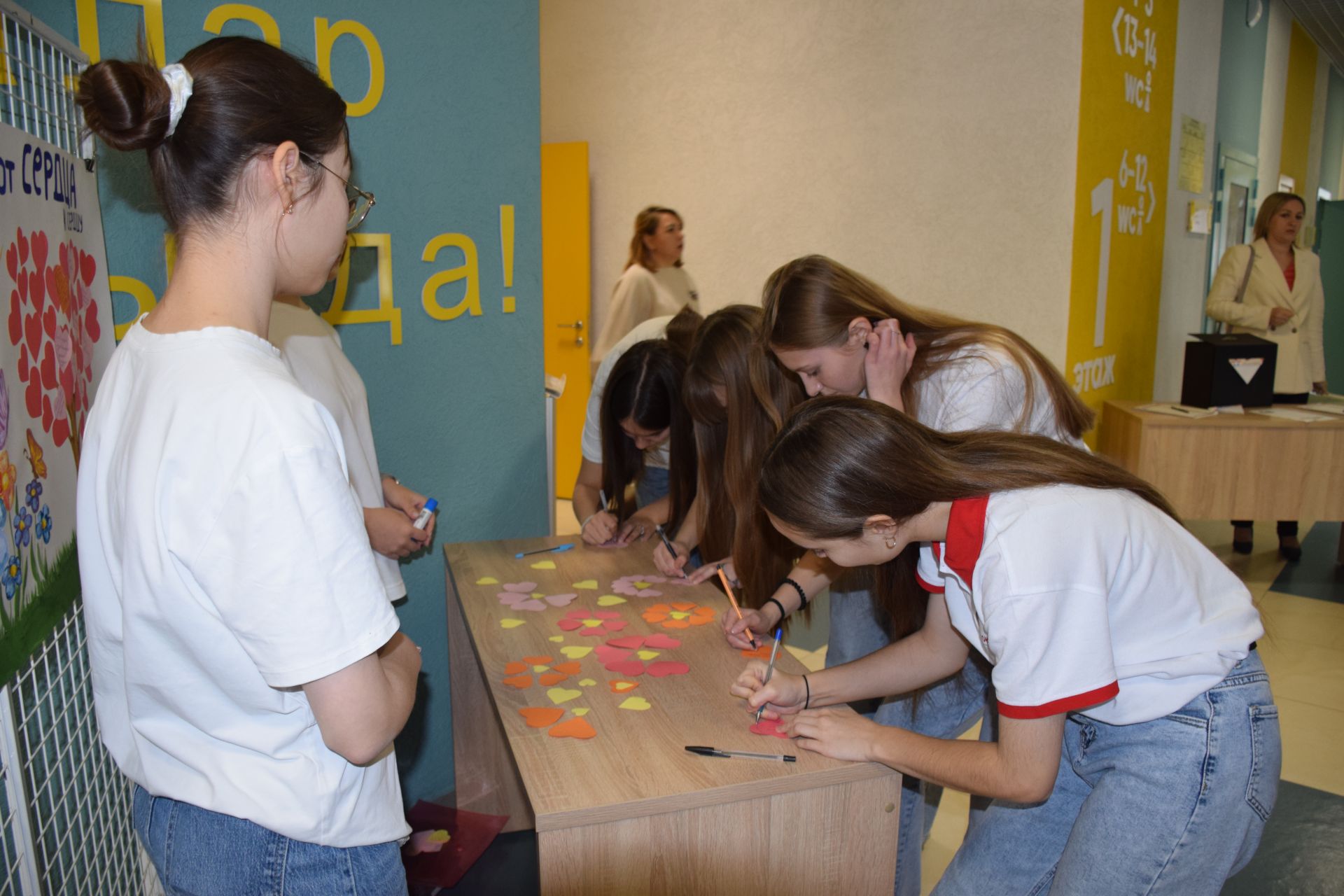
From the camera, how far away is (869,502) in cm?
125

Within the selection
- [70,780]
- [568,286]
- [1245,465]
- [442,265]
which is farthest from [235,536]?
[568,286]

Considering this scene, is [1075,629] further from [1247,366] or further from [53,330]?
[1247,366]

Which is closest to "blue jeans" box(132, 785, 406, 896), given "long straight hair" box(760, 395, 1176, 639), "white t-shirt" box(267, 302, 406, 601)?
"long straight hair" box(760, 395, 1176, 639)

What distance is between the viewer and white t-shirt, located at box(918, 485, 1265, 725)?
1.14 metres

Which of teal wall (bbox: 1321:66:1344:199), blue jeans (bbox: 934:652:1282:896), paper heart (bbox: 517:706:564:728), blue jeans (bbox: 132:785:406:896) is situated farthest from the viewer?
teal wall (bbox: 1321:66:1344:199)

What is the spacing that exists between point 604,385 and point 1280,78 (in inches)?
325

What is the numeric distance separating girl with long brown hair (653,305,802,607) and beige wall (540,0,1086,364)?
257cm

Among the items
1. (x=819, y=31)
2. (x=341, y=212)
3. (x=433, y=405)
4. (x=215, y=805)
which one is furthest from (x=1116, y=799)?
(x=819, y=31)

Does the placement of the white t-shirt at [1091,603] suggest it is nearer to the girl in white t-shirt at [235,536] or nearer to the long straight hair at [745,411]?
the girl in white t-shirt at [235,536]

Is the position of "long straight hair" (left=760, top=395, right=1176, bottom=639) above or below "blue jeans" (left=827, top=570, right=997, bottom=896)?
above

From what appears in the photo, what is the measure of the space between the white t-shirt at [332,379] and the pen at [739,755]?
703mm

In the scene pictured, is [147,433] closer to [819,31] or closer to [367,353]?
[367,353]

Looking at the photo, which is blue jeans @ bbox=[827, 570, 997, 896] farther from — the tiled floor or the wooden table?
the wooden table

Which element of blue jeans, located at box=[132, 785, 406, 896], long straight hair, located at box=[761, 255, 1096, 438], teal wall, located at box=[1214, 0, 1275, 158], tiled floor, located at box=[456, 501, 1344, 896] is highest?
teal wall, located at box=[1214, 0, 1275, 158]
